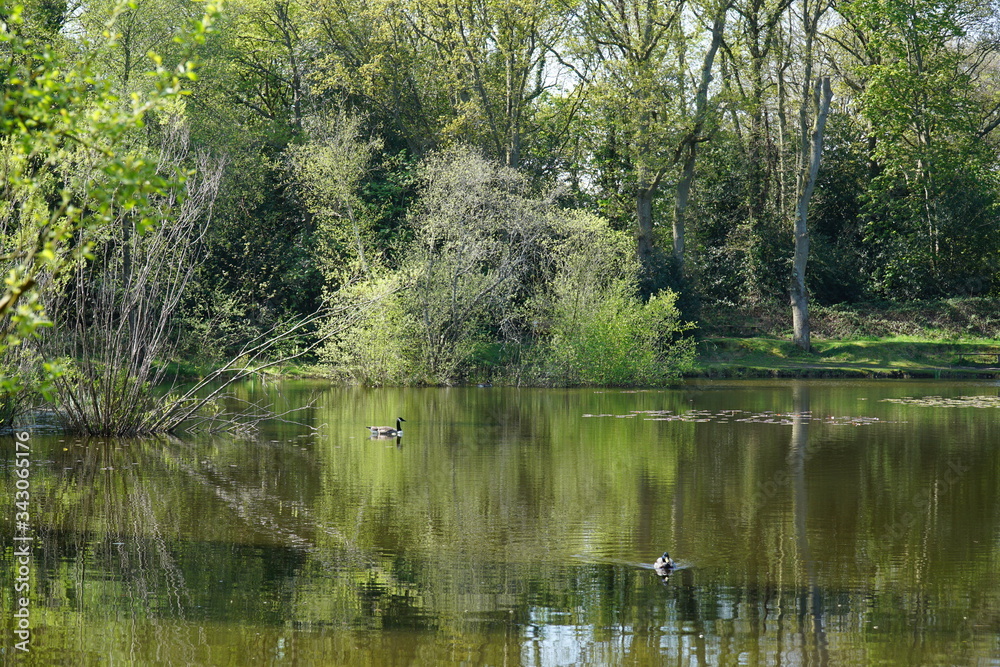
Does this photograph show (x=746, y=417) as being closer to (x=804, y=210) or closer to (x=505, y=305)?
(x=505, y=305)

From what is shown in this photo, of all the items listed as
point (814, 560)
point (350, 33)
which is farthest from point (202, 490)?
point (350, 33)

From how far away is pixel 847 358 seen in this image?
3725 cm

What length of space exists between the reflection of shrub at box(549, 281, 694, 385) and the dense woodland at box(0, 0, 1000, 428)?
0.09 m

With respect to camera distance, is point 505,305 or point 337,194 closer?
point 505,305

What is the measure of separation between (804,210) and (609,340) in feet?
42.6

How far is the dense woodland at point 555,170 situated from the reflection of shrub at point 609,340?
92mm

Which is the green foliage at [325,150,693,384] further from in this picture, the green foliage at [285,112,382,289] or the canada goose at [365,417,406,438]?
the canada goose at [365,417,406,438]

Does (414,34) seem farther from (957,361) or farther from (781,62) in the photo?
(957,361)

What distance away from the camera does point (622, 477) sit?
1453 cm

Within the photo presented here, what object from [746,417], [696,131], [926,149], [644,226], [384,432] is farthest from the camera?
[926,149]

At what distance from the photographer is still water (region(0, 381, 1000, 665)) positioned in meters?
7.50

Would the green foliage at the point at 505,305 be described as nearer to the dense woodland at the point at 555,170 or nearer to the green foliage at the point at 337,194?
the dense woodland at the point at 555,170

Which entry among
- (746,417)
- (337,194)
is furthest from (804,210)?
(746,417)

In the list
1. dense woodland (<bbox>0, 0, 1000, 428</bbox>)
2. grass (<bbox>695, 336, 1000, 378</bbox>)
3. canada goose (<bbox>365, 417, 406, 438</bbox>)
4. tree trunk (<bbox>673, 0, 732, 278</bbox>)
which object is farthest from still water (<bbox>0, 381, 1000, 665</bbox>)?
tree trunk (<bbox>673, 0, 732, 278</bbox>)
